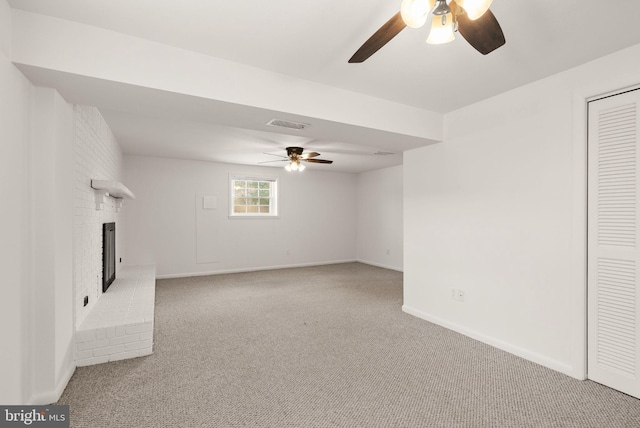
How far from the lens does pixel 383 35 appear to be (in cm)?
148

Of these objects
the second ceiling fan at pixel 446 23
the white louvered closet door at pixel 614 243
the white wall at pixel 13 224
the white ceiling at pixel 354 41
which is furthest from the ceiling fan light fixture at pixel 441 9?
the white wall at pixel 13 224

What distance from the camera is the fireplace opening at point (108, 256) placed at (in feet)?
12.2

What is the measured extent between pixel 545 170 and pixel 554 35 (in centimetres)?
107

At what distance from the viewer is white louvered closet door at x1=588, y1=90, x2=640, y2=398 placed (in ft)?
7.19

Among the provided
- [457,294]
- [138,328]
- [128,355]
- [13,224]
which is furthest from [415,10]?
[128,355]

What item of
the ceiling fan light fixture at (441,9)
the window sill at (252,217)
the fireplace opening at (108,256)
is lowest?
the fireplace opening at (108,256)

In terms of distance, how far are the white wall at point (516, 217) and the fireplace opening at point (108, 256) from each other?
3.76m

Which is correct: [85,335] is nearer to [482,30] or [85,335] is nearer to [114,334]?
[114,334]

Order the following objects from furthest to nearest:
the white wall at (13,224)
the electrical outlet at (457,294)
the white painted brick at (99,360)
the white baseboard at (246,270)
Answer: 1. the white baseboard at (246,270)
2. the electrical outlet at (457,294)
3. the white painted brick at (99,360)
4. the white wall at (13,224)

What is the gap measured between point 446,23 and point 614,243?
209 centimetres

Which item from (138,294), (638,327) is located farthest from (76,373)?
(638,327)

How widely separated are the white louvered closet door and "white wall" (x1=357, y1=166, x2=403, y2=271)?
4.54 metres

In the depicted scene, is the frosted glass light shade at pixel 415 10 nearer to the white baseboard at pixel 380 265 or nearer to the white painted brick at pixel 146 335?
the white painted brick at pixel 146 335

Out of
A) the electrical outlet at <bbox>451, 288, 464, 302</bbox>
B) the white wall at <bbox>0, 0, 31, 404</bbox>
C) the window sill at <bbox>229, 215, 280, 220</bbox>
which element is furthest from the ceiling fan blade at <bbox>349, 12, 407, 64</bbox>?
the window sill at <bbox>229, 215, 280, 220</bbox>
